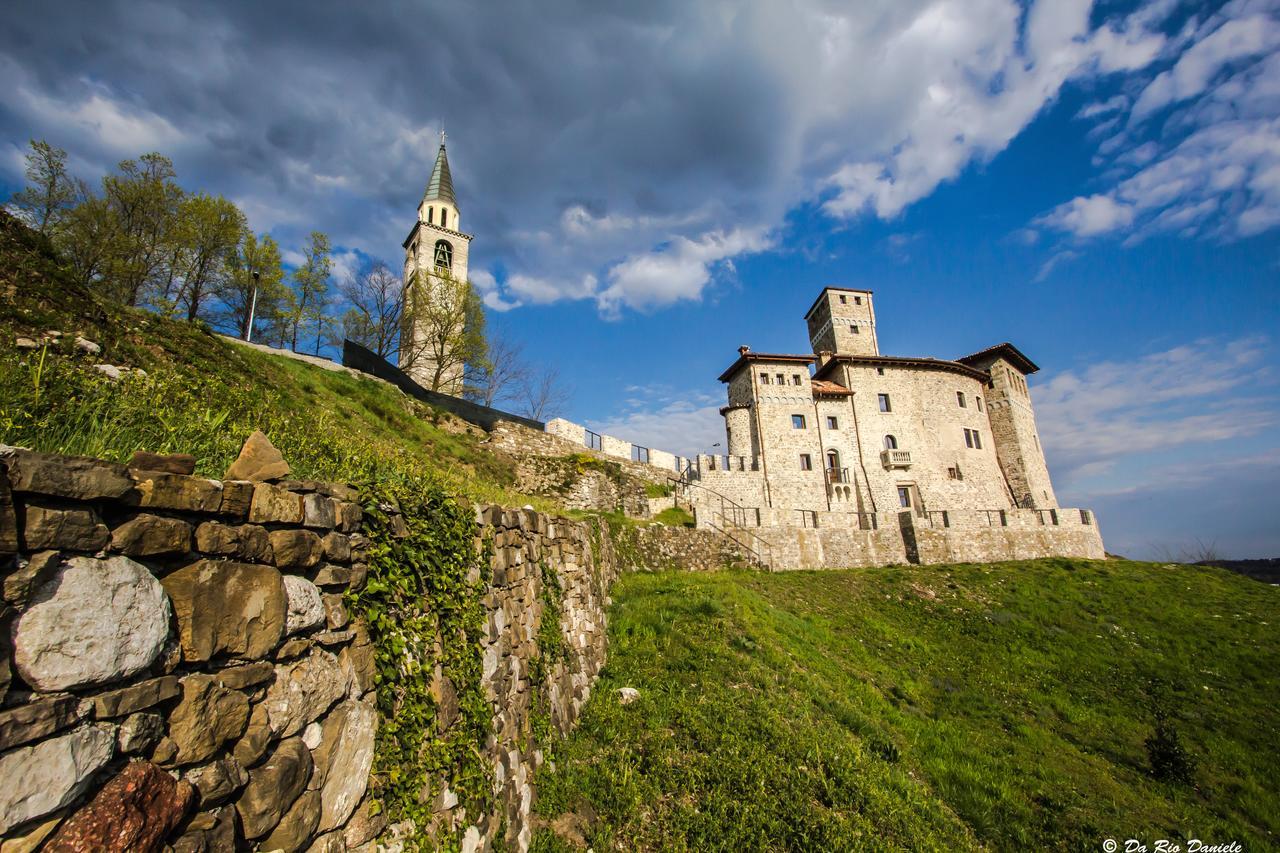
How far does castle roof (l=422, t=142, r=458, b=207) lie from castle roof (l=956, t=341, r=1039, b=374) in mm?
50434

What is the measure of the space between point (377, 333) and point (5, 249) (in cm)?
3056

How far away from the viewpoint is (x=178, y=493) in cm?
232

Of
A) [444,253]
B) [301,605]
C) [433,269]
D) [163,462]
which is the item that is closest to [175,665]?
[301,605]

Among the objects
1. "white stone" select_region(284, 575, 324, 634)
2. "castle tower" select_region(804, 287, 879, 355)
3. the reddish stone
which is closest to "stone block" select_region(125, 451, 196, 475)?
"white stone" select_region(284, 575, 324, 634)

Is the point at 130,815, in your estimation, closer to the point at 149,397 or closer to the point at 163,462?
the point at 163,462

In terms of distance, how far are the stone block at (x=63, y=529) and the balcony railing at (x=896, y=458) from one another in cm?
4176

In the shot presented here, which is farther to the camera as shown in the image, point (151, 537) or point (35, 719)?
point (151, 537)

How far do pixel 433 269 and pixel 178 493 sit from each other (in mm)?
46512

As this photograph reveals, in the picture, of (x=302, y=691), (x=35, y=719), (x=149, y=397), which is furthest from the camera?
(x=149, y=397)

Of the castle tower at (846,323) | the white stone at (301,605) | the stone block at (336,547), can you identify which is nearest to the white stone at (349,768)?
the white stone at (301,605)

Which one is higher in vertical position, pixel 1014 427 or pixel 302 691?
pixel 1014 427

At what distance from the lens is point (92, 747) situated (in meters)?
1.76

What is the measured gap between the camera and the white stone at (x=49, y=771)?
5.10 ft

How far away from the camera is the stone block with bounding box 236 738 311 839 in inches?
89.9
